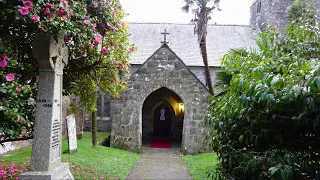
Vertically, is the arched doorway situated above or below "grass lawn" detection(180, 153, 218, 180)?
above

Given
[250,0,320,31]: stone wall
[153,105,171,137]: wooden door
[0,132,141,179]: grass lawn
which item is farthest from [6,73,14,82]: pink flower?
[250,0,320,31]: stone wall

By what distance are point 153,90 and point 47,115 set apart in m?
7.73

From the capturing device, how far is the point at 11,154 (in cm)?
935

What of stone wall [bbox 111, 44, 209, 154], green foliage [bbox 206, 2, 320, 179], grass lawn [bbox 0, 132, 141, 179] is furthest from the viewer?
stone wall [bbox 111, 44, 209, 154]

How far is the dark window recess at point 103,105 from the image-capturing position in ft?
61.5

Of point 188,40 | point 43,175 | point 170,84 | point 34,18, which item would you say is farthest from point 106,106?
point 34,18

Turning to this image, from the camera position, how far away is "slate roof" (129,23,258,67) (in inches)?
730

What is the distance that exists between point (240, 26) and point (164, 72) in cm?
1199

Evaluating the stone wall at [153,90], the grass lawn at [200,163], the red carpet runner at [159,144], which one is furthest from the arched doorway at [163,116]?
the grass lawn at [200,163]

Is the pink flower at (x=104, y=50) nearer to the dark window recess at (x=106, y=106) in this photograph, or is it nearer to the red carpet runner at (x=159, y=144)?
the red carpet runner at (x=159, y=144)

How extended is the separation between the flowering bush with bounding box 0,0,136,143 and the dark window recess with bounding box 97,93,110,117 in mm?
10874

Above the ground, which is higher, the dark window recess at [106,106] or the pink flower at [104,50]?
the pink flower at [104,50]

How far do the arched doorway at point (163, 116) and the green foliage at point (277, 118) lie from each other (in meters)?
12.5

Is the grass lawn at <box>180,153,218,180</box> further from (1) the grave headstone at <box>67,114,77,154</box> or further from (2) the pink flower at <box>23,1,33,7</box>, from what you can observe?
(2) the pink flower at <box>23,1,33,7</box>
